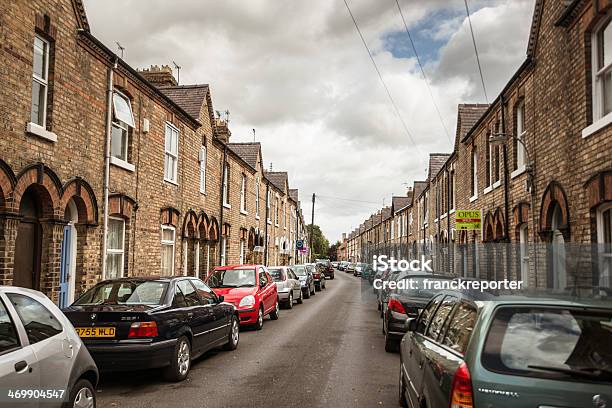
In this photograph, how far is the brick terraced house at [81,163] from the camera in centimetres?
960

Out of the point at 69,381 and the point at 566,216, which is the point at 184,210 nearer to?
the point at 566,216

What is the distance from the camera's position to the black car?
7051mm

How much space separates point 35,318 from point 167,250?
12781mm

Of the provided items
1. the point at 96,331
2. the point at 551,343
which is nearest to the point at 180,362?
the point at 96,331

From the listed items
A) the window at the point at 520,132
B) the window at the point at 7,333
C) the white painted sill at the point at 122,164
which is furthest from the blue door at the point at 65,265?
the window at the point at 520,132

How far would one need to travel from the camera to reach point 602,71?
30.9ft

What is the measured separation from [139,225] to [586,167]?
1077 centimetres

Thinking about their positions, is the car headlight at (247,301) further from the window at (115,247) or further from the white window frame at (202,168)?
the white window frame at (202,168)

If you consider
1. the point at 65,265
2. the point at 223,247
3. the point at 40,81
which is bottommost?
the point at 65,265

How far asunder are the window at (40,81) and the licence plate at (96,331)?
506cm

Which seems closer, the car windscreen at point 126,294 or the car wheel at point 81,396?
the car wheel at point 81,396

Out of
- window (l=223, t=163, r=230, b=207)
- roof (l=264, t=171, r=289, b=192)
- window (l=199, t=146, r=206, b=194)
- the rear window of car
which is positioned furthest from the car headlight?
roof (l=264, t=171, r=289, b=192)

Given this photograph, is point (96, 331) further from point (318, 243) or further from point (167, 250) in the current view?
point (318, 243)

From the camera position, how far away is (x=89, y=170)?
40.0 feet
